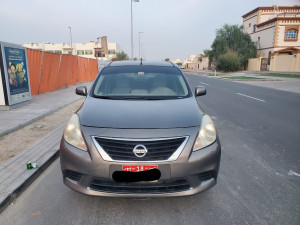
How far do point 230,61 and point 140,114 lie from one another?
42.1 metres

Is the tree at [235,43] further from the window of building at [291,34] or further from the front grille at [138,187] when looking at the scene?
the front grille at [138,187]

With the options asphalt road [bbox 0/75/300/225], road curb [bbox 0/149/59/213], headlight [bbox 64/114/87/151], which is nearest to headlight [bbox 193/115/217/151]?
asphalt road [bbox 0/75/300/225]

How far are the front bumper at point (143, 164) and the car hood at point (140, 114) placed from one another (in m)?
0.11

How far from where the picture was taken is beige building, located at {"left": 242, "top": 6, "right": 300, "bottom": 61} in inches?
1427

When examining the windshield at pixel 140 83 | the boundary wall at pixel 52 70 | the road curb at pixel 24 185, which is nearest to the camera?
the road curb at pixel 24 185

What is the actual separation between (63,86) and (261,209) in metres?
15.0

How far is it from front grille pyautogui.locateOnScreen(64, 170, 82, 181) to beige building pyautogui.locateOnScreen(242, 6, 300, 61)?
41.9 meters

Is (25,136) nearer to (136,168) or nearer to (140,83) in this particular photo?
(140,83)

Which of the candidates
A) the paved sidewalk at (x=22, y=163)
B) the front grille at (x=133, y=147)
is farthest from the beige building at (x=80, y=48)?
the front grille at (x=133, y=147)

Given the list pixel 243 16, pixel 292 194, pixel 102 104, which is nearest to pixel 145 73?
pixel 102 104

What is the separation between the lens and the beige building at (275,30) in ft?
119

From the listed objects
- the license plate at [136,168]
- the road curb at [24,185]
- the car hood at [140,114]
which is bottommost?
the road curb at [24,185]

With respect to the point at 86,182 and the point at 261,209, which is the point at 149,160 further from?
the point at 261,209

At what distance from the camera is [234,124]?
6254mm
